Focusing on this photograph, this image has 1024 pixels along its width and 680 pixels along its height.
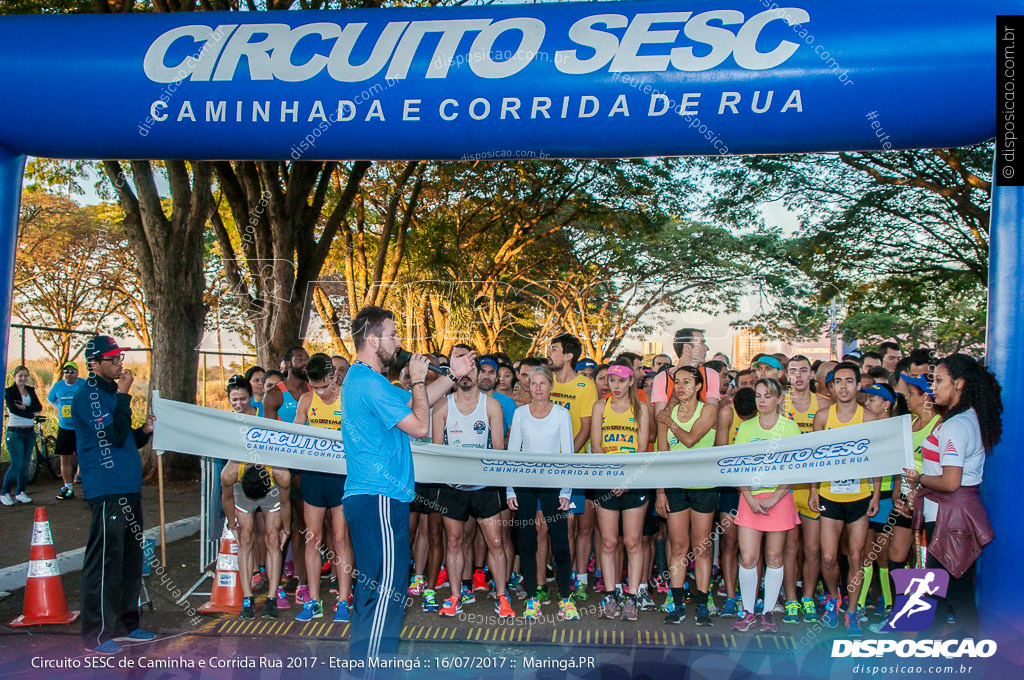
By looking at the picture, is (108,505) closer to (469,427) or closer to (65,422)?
(469,427)

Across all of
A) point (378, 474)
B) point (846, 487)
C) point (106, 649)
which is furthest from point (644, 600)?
point (106, 649)

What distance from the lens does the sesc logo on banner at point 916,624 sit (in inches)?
177

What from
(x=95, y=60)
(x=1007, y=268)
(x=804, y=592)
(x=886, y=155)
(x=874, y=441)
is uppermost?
(x=886, y=155)

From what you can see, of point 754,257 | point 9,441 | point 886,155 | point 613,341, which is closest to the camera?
point 9,441

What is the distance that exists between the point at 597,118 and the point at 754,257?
40.0 feet

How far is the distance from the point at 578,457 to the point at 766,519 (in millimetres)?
1436

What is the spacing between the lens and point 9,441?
991 cm

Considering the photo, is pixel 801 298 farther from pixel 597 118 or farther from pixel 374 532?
pixel 374 532

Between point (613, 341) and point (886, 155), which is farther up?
point (886, 155)

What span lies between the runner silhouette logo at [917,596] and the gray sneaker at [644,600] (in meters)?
1.74

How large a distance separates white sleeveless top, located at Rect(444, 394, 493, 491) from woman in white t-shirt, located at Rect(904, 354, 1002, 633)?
10.3ft

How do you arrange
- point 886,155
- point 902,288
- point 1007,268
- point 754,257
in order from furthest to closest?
point 754,257
point 902,288
point 886,155
point 1007,268

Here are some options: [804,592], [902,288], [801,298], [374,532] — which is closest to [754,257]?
[801,298]

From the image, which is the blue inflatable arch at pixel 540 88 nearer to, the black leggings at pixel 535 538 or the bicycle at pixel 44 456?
the black leggings at pixel 535 538
